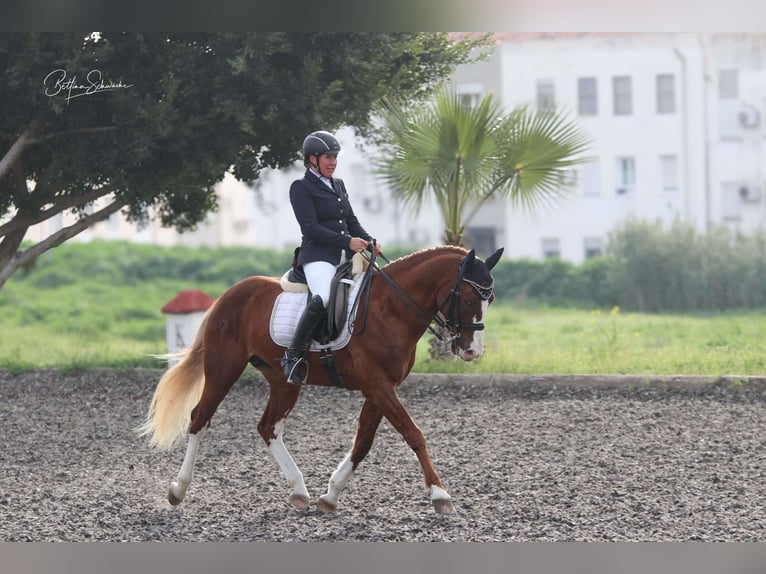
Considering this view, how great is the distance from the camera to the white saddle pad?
265 inches

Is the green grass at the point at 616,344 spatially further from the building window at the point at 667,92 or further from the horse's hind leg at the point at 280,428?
the building window at the point at 667,92

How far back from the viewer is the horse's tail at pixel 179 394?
7.34m

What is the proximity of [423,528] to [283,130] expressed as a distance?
18.1ft

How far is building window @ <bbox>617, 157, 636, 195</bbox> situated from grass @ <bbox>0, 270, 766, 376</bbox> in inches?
376

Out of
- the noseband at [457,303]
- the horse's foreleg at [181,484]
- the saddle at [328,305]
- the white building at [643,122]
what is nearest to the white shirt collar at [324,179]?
the saddle at [328,305]

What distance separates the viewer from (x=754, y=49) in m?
32.8

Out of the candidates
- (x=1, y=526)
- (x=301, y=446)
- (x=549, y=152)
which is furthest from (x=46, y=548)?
(x=549, y=152)

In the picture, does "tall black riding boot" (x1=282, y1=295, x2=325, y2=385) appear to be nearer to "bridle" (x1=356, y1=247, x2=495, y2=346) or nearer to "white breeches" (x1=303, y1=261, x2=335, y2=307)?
"white breeches" (x1=303, y1=261, x2=335, y2=307)

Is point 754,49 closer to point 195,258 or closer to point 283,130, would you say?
point 195,258

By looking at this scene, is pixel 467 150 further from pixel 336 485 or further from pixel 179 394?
pixel 336 485

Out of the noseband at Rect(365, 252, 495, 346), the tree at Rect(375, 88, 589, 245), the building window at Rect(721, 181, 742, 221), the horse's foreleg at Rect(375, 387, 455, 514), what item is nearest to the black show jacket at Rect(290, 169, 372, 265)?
the noseband at Rect(365, 252, 495, 346)

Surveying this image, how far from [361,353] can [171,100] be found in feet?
14.3

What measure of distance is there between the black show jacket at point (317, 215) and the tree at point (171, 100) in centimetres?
351

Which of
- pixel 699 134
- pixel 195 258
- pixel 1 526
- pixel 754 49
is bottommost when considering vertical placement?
pixel 1 526
